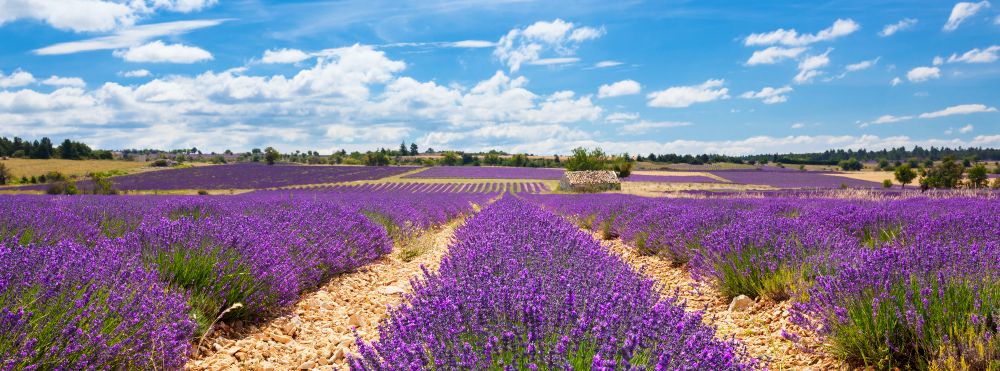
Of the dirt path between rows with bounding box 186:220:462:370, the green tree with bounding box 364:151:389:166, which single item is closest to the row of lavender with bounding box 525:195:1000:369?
the dirt path between rows with bounding box 186:220:462:370

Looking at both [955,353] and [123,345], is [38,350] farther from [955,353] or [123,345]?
[955,353]

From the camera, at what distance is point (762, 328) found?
12.8ft

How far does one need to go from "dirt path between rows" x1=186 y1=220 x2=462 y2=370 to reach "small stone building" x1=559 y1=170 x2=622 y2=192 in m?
29.9

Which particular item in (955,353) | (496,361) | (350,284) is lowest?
(350,284)

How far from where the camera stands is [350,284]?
18.5 feet

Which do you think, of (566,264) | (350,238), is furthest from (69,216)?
(566,264)

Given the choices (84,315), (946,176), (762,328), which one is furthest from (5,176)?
(946,176)

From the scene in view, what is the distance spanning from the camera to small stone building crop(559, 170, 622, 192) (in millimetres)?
35438

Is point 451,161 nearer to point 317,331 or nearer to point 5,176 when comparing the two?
→ point 5,176

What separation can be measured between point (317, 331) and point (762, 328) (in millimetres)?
3110

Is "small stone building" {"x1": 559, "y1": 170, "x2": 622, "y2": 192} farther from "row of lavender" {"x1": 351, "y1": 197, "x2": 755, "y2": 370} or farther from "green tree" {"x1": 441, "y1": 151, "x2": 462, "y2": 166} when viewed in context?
"green tree" {"x1": 441, "y1": 151, "x2": 462, "y2": 166}

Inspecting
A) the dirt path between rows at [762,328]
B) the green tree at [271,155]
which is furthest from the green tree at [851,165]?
the dirt path between rows at [762,328]

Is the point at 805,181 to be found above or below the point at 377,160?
below

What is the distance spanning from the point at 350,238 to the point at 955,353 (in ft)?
17.8
